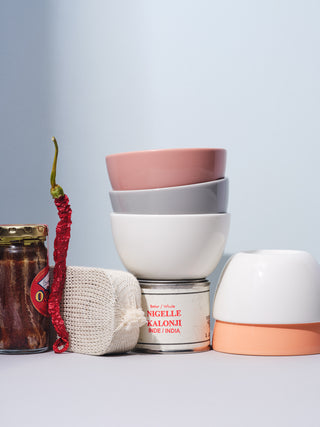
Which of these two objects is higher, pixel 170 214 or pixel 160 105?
pixel 160 105

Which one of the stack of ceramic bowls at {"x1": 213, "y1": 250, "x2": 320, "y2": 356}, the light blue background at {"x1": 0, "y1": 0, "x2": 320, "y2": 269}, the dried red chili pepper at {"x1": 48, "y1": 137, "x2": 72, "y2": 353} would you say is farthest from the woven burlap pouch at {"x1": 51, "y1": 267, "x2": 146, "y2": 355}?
the light blue background at {"x1": 0, "y1": 0, "x2": 320, "y2": 269}

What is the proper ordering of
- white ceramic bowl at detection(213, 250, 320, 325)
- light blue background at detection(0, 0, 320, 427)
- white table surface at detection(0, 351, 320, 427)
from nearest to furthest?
1. white table surface at detection(0, 351, 320, 427)
2. white ceramic bowl at detection(213, 250, 320, 325)
3. light blue background at detection(0, 0, 320, 427)

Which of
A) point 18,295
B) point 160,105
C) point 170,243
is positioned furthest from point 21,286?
point 160,105

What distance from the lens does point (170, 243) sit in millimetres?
1046

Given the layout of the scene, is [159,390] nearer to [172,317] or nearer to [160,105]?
[172,317]

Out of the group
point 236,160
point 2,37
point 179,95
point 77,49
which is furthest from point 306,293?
point 2,37

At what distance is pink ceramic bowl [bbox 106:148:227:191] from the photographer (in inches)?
40.9

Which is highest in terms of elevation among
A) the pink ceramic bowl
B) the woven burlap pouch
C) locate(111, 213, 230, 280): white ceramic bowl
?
the pink ceramic bowl

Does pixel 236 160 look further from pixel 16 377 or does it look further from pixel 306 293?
pixel 16 377

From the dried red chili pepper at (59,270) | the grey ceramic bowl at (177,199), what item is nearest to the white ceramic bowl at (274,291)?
the grey ceramic bowl at (177,199)

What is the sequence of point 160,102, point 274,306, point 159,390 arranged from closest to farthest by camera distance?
1. point 159,390
2. point 274,306
3. point 160,102

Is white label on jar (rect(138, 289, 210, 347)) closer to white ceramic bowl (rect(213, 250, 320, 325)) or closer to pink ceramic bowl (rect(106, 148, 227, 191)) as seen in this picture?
white ceramic bowl (rect(213, 250, 320, 325))

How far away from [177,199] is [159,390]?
0.98ft

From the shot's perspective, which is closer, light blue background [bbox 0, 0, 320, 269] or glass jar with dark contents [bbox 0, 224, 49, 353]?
glass jar with dark contents [bbox 0, 224, 49, 353]
